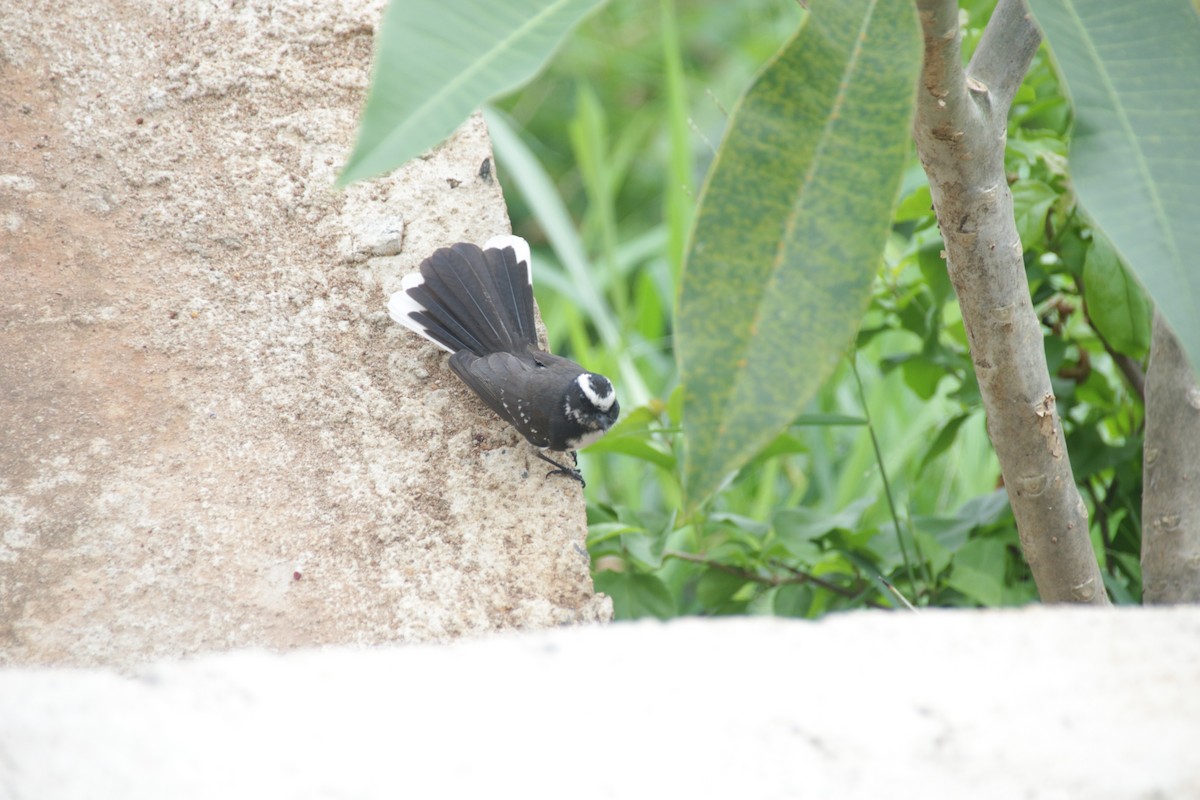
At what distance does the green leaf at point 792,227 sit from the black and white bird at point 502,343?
2.51 feet

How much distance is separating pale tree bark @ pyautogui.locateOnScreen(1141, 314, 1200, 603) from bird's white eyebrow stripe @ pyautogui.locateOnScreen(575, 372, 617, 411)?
33.2 inches

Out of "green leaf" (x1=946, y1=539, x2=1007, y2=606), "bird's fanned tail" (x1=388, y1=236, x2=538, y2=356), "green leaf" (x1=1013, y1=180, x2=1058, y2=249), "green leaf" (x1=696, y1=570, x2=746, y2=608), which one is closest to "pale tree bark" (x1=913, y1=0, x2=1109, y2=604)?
"green leaf" (x1=946, y1=539, x2=1007, y2=606)

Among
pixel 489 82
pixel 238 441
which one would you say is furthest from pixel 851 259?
pixel 238 441

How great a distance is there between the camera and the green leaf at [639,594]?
168cm

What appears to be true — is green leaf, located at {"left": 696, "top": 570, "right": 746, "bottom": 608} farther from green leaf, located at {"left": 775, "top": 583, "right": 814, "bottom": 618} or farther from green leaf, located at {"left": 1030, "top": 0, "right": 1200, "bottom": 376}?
green leaf, located at {"left": 1030, "top": 0, "right": 1200, "bottom": 376}

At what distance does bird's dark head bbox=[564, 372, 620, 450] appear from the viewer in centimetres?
173

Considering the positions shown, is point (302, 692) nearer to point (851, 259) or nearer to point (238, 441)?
point (851, 259)

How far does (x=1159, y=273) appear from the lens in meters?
0.80

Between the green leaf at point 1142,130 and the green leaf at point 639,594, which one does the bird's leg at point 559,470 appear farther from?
the green leaf at point 1142,130

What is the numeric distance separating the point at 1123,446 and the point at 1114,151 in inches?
42.7

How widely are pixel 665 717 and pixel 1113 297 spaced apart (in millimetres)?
1060

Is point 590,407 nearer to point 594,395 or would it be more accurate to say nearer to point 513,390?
point 594,395

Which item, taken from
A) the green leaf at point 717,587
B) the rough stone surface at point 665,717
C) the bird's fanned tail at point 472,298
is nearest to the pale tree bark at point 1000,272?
the rough stone surface at point 665,717

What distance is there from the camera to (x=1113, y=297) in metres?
1.53
